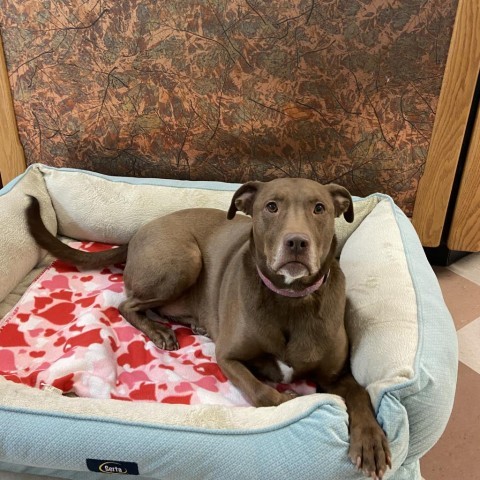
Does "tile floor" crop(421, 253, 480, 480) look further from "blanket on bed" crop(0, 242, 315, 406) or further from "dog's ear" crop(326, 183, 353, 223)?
"dog's ear" crop(326, 183, 353, 223)

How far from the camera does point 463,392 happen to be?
1.94m

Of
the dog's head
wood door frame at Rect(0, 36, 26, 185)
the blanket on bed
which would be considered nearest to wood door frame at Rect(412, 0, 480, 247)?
the dog's head

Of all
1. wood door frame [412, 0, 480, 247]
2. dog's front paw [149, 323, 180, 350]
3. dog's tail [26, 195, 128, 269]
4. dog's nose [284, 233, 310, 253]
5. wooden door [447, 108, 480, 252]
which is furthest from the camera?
wooden door [447, 108, 480, 252]

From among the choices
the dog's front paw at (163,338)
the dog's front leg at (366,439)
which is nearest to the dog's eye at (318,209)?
the dog's front leg at (366,439)

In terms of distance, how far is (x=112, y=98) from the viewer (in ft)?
7.88

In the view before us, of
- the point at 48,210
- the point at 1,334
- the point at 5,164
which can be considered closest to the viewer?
the point at 1,334

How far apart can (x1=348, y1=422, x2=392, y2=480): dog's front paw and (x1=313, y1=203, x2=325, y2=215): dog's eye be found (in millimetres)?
629

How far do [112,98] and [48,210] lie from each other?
0.63 meters

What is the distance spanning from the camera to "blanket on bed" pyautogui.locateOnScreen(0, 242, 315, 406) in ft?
5.49

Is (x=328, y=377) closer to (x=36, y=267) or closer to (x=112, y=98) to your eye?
(x=36, y=267)

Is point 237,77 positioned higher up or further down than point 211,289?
higher up

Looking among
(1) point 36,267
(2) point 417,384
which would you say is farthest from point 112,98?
(2) point 417,384

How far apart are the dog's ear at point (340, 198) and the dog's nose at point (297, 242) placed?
0.33 meters

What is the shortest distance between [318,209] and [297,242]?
203mm
